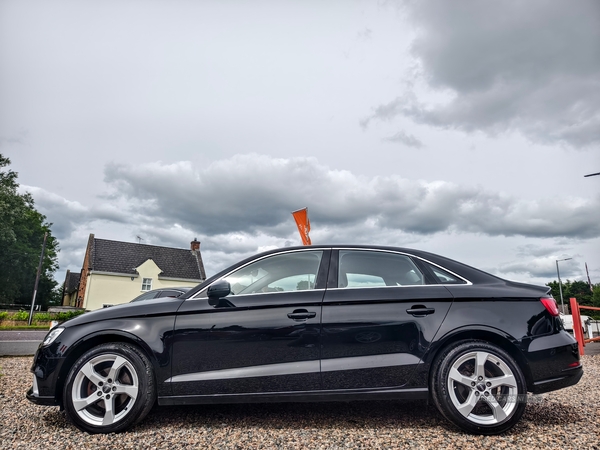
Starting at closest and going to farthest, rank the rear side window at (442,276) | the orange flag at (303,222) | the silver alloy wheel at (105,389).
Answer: the silver alloy wheel at (105,389), the rear side window at (442,276), the orange flag at (303,222)

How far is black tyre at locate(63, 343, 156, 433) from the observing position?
3307 mm

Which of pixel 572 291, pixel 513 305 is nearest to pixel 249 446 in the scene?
pixel 513 305

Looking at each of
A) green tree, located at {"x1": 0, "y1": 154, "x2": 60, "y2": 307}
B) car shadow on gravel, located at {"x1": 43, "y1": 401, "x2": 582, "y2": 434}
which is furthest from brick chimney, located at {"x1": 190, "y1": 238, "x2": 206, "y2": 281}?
car shadow on gravel, located at {"x1": 43, "y1": 401, "x2": 582, "y2": 434}

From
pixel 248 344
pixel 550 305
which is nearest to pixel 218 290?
pixel 248 344

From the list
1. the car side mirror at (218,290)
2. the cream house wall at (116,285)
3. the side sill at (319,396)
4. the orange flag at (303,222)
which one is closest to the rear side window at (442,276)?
the side sill at (319,396)

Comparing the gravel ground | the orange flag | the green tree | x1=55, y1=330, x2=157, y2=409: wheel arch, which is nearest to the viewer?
the gravel ground

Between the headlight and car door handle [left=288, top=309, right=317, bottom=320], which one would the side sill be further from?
the headlight

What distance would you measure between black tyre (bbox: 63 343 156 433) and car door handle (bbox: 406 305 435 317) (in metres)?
2.22

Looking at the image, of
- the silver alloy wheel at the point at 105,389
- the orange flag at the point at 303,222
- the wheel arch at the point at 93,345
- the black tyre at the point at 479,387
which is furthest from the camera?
the orange flag at the point at 303,222

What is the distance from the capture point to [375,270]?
3762 millimetres

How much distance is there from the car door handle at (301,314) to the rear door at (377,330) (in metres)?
0.11

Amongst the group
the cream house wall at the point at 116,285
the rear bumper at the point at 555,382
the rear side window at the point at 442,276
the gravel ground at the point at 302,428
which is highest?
the cream house wall at the point at 116,285

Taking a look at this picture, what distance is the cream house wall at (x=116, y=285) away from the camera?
34.5 metres

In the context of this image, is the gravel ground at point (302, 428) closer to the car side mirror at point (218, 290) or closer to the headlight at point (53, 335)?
the headlight at point (53, 335)
